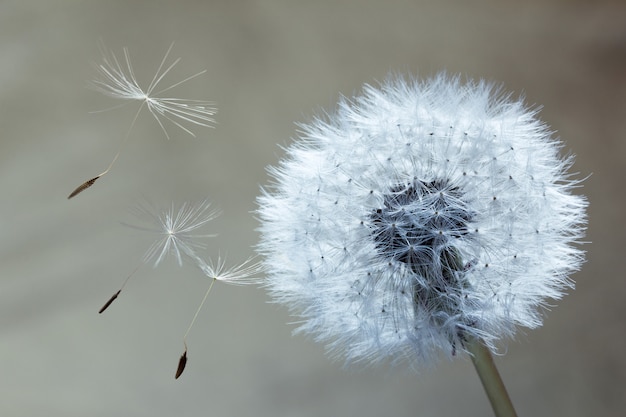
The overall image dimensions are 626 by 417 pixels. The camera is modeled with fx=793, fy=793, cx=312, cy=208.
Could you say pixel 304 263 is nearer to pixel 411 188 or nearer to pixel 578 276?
pixel 411 188

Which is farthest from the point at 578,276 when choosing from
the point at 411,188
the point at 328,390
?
the point at 411,188

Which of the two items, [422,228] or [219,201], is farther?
[219,201]

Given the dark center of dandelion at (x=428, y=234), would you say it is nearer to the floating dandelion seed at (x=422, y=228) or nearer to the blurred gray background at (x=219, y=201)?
the floating dandelion seed at (x=422, y=228)

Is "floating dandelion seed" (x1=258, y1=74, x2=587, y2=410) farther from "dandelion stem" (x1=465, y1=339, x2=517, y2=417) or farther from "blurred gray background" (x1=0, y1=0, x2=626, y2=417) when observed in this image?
"blurred gray background" (x1=0, y1=0, x2=626, y2=417)

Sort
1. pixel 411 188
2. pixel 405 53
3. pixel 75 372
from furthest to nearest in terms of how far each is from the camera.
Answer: pixel 405 53, pixel 75 372, pixel 411 188

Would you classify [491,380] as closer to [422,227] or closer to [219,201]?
[422,227]

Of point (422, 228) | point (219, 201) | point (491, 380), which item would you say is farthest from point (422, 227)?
point (219, 201)
